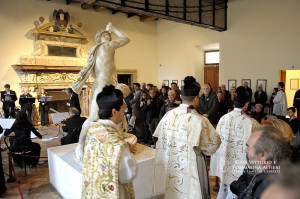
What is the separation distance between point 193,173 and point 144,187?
1.26 metres

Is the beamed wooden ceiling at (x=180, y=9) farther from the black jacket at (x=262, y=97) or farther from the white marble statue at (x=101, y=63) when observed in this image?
the white marble statue at (x=101, y=63)

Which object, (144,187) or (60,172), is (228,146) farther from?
(60,172)

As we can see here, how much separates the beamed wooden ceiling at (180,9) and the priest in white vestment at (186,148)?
5231 millimetres

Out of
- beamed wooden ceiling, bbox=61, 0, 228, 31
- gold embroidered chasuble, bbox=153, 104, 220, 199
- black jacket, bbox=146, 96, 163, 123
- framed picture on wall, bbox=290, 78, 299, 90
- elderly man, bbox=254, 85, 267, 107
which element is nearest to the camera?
gold embroidered chasuble, bbox=153, 104, 220, 199

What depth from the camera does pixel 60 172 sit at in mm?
3426

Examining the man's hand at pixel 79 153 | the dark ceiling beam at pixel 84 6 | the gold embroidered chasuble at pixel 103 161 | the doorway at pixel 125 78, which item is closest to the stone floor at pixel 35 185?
the man's hand at pixel 79 153

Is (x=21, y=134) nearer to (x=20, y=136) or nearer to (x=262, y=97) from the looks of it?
(x=20, y=136)

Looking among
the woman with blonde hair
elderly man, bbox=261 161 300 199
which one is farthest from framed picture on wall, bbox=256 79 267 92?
elderly man, bbox=261 161 300 199

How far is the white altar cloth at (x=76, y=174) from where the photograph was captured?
119 inches

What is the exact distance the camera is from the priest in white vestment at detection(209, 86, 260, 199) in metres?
2.73

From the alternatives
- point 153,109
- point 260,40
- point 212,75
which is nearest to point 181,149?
point 153,109

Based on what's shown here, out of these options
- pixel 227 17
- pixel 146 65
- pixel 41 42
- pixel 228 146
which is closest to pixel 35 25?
pixel 41 42

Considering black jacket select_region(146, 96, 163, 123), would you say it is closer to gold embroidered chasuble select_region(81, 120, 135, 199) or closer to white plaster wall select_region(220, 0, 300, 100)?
gold embroidered chasuble select_region(81, 120, 135, 199)

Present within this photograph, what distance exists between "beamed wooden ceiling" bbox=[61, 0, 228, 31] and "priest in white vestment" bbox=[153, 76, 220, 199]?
17.2 ft
